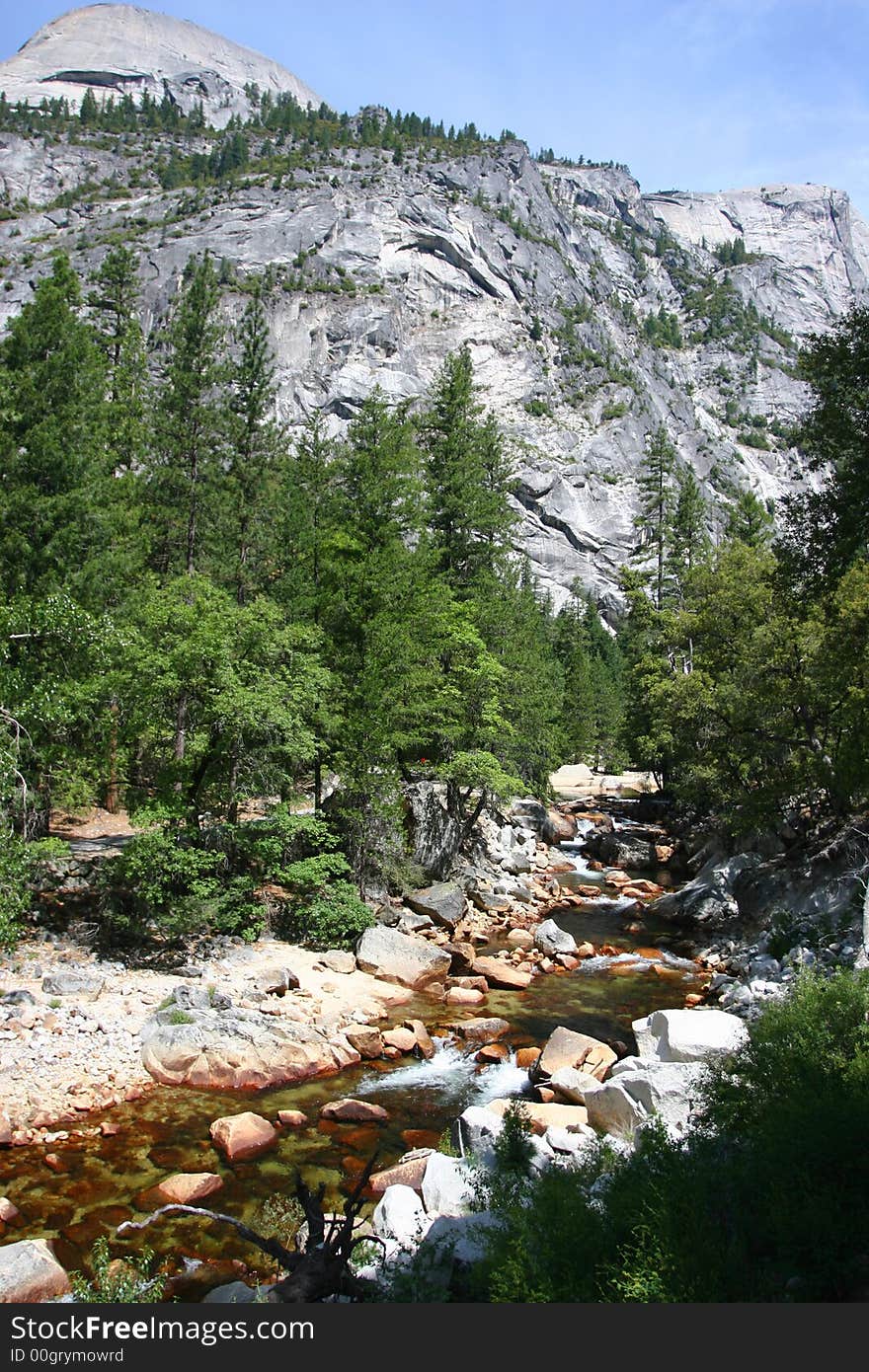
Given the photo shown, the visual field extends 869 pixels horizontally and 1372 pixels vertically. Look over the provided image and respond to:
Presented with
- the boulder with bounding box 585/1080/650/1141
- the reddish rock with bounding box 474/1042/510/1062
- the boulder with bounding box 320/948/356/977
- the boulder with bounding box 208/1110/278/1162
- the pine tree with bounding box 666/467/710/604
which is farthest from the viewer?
the pine tree with bounding box 666/467/710/604

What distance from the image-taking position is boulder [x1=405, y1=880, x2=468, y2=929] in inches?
712

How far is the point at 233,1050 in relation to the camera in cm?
1078

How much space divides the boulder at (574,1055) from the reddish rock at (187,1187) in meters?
4.67

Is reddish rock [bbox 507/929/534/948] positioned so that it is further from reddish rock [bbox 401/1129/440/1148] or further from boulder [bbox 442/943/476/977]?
reddish rock [bbox 401/1129/440/1148]

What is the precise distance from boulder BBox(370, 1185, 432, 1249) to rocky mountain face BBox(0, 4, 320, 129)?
700 feet

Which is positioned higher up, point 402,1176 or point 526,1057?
point 402,1176

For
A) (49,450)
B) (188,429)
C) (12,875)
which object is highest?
(188,429)

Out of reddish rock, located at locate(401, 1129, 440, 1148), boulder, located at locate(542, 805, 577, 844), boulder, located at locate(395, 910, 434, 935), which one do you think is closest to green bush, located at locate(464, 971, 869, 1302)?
reddish rock, located at locate(401, 1129, 440, 1148)

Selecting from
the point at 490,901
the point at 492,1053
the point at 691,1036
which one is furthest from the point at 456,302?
the point at 691,1036

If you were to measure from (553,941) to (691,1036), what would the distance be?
7.61 m

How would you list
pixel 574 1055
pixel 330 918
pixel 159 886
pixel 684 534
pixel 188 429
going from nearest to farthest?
pixel 574 1055
pixel 159 886
pixel 330 918
pixel 188 429
pixel 684 534

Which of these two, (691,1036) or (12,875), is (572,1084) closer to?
(691,1036)

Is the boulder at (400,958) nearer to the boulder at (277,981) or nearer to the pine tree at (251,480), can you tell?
the boulder at (277,981)

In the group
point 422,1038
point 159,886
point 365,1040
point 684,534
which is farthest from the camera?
point 684,534
